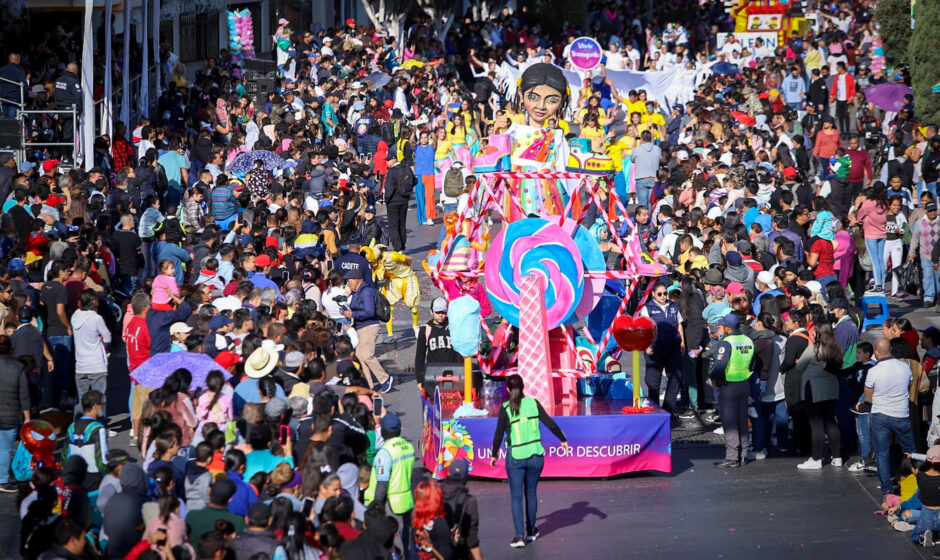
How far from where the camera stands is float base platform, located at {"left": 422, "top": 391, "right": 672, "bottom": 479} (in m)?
13.9

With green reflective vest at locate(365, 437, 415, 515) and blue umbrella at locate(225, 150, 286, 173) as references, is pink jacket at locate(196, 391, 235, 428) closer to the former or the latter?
green reflective vest at locate(365, 437, 415, 515)

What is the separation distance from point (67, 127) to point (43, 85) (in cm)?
154

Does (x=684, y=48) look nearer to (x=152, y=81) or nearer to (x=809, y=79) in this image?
(x=809, y=79)

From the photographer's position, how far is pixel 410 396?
17.7 metres

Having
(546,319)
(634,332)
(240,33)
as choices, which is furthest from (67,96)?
(240,33)

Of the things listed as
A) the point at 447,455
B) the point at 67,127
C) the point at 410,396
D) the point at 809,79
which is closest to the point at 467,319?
the point at 447,455

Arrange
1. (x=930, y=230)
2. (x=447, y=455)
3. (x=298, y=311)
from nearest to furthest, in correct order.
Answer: (x=447, y=455), (x=298, y=311), (x=930, y=230)

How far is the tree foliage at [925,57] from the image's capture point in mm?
29547

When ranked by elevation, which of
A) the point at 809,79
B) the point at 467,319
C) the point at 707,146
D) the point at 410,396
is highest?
the point at 809,79

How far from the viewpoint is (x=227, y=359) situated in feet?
46.8

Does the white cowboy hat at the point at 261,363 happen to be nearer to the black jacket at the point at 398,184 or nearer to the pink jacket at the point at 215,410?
the pink jacket at the point at 215,410

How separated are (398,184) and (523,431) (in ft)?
41.6

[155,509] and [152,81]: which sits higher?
[152,81]

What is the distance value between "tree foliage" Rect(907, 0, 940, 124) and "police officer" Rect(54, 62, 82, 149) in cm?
1633
